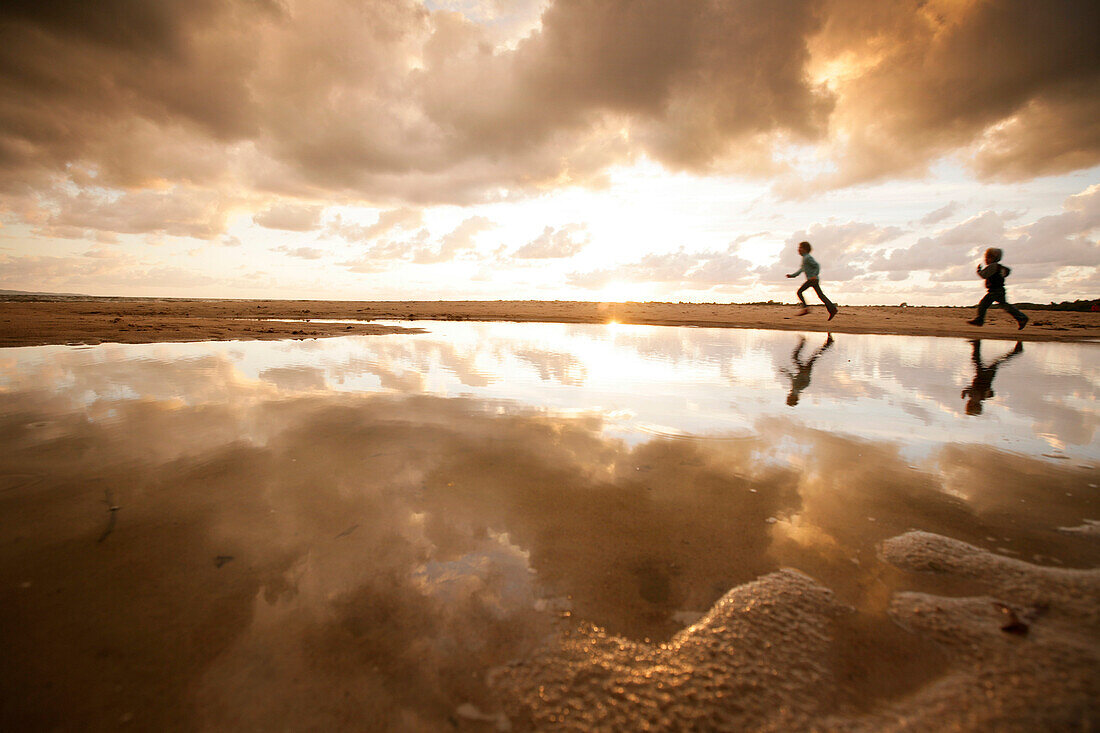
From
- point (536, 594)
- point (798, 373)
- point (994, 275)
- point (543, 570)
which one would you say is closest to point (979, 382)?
point (798, 373)

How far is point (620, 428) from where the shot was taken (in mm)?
5277

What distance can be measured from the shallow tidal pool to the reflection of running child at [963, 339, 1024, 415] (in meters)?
0.74

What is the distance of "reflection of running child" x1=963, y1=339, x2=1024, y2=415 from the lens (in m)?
6.64

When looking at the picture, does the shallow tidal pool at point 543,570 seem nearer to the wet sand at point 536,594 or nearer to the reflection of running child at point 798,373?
the wet sand at point 536,594

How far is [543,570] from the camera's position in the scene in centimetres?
260

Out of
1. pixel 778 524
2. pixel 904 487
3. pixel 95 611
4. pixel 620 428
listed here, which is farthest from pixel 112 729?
pixel 904 487

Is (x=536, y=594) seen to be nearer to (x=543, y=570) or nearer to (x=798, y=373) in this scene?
(x=543, y=570)

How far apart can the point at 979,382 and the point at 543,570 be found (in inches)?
404

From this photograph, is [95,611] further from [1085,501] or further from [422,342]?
[422,342]

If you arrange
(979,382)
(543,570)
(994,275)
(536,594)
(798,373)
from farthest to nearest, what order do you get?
(994,275), (798,373), (979,382), (543,570), (536,594)

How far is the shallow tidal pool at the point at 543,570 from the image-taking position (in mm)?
1771

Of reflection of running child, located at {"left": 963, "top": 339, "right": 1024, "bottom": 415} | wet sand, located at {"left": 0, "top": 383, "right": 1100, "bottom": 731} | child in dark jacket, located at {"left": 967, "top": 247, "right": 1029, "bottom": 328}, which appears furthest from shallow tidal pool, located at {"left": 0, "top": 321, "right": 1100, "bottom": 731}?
child in dark jacket, located at {"left": 967, "top": 247, "right": 1029, "bottom": 328}

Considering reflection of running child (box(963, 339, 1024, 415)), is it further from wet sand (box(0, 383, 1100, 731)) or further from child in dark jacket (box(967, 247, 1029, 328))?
wet sand (box(0, 383, 1100, 731))

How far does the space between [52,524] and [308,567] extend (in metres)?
2.06
